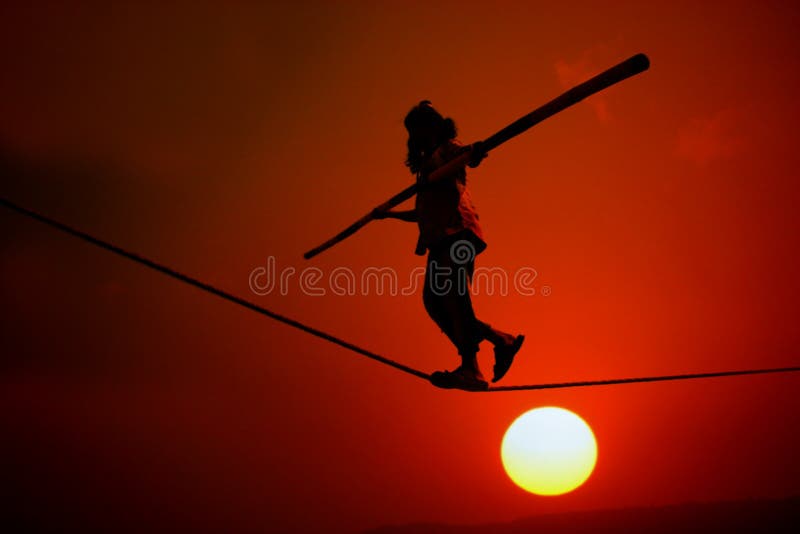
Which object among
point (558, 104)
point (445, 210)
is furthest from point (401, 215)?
point (558, 104)

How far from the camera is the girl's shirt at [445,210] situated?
11.5 feet

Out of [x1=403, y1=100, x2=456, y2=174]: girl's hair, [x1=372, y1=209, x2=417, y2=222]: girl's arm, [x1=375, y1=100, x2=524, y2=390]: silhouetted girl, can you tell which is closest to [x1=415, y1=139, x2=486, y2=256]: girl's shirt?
[x1=375, y1=100, x2=524, y2=390]: silhouetted girl

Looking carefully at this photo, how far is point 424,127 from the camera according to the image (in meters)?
3.72

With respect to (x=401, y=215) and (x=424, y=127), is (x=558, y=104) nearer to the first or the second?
(x=424, y=127)

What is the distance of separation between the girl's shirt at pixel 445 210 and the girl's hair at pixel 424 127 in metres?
0.12

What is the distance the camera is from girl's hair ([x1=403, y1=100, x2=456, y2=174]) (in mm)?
3727

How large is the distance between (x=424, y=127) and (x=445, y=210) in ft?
2.24

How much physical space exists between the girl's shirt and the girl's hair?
125 millimetres

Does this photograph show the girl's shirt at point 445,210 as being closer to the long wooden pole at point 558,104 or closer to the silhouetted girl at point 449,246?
the silhouetted girl at point 449,246

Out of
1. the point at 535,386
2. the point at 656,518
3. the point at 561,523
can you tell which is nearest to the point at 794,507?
the point at 656,518

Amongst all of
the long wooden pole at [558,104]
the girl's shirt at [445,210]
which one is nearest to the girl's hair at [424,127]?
the girl's shirt at [445,210]

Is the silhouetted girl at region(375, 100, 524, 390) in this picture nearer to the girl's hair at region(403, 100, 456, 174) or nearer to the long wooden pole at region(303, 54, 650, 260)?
the girl's hair at region(403, 100, 456, 174)

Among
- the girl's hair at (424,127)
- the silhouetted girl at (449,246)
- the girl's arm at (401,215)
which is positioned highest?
the girl's hair at (424,127)

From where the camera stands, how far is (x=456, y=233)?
3.49 meters
